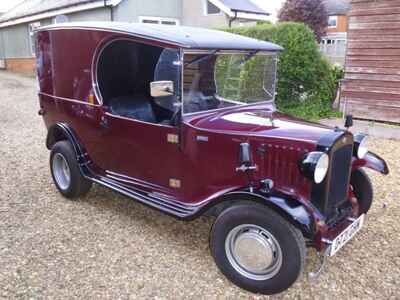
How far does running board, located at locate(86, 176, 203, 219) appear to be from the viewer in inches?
126

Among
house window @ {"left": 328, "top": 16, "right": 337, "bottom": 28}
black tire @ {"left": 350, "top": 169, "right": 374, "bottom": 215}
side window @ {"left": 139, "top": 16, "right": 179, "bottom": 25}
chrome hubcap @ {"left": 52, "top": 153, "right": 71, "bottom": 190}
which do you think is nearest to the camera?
black tire @ {"left": 350, "top": 169, "right": 374, "bottom": 215}

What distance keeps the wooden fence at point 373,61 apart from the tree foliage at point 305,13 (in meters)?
15.9

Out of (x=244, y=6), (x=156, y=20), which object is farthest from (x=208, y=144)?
(x=244, y=6)

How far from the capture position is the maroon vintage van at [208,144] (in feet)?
8.97

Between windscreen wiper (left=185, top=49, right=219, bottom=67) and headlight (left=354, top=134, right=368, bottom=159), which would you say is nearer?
windscreen wiper (left=185, top=49, right=219, bottom=67)

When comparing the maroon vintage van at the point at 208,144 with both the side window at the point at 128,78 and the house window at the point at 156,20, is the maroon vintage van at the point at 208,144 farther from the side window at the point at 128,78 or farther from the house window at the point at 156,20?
the house window at the point at 156,20

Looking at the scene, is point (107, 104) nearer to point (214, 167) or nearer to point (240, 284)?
point (214, 167)

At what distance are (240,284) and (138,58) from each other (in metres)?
2.66

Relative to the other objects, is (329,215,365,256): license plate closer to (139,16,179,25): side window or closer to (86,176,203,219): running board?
(86,176,203,219): running board

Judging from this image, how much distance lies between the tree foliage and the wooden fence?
52.2 feet

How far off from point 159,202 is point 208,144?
2.48 feet

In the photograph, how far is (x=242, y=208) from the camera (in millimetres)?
2770

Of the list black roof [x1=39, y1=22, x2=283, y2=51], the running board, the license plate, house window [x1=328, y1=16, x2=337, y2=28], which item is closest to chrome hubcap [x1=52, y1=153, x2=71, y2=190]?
the running board

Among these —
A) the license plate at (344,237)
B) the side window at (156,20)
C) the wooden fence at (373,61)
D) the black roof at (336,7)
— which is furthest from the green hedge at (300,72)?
the black roof at (336,7)
